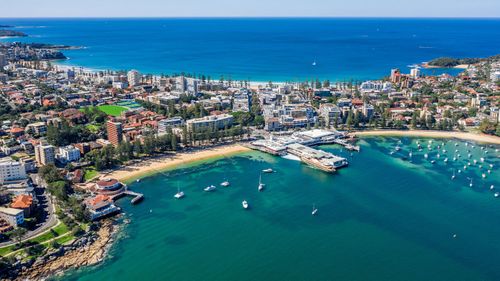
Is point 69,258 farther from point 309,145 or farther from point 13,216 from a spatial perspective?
point 309,145

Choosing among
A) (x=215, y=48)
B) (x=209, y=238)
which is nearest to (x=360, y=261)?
(x=209, y=238)

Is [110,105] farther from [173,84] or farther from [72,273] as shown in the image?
[72,273]

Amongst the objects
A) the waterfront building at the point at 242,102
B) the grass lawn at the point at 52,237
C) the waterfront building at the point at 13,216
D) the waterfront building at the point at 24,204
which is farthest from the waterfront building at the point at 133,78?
the grass lawn at the point at 52,237

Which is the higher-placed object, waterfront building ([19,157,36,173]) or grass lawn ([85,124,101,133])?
grass lawn ([85,124,101,133])

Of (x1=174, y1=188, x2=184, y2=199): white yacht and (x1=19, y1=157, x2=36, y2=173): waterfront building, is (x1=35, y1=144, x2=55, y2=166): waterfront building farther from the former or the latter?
(x1=174, y1=188, x2=184, y2=199): white yacht

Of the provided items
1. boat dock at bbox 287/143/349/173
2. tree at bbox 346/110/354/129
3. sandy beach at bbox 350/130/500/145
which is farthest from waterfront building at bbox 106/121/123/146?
tree at bbox 346/110/354/129

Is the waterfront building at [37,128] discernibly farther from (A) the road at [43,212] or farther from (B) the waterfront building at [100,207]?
(B) the waterfront building at [100,207]
